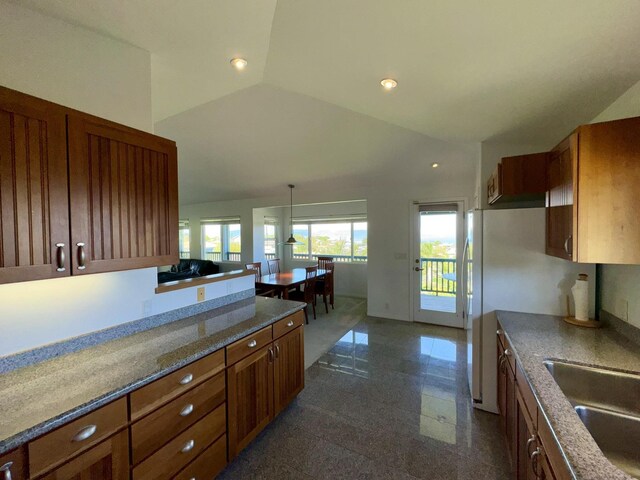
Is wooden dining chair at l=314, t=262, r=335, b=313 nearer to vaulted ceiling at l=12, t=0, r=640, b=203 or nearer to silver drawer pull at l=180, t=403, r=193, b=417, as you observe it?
vaulted ceiling at l=12, t=0, r=640, b=203

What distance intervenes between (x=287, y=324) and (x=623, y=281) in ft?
7.33

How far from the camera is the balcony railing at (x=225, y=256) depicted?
6.97m

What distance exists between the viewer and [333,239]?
682cm

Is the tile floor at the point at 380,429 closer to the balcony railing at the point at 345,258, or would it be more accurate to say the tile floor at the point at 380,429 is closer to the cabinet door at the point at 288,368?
the cabinet door at the point at 288,368

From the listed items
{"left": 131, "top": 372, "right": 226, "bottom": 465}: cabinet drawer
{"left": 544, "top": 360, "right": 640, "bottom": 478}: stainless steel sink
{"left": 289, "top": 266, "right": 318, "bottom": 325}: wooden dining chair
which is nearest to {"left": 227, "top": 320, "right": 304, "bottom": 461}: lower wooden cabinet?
{"left": 131, "top": 372, "right": 226, "bottom": 465}: cabinet drawer

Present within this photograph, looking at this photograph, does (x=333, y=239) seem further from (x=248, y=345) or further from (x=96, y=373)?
(x=96, y=373)

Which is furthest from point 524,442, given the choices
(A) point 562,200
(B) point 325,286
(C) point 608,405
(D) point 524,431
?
(B) point 325,286

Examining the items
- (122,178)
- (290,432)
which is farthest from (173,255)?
(290,432)

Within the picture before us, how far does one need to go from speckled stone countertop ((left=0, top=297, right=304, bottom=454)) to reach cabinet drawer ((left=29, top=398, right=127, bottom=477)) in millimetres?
36

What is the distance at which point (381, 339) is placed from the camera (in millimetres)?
3775

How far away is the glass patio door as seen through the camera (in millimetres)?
4195

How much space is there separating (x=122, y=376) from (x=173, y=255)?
673 millimetres

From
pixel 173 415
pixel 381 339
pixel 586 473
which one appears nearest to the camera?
pixel 586 473

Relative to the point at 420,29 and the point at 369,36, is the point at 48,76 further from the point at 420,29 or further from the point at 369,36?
the point at 420,29
